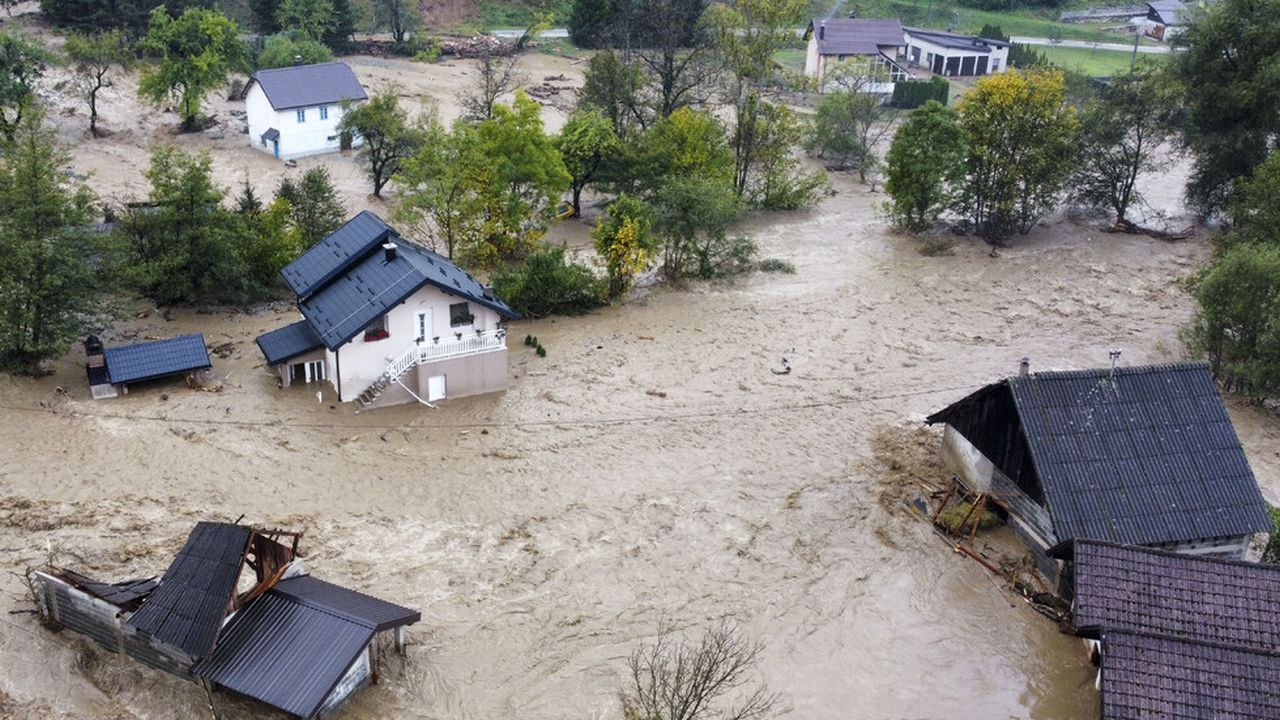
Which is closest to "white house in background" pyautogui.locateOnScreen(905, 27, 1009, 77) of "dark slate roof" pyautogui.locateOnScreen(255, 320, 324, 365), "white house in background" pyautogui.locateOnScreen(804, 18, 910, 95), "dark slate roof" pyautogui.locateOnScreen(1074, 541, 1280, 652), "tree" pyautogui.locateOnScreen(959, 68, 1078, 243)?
"white house in background" pyautogui.locateOnScreen(804, 18, 910, 95)

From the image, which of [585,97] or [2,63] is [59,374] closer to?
[2,63]

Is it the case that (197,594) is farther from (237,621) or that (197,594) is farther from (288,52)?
(288,52)

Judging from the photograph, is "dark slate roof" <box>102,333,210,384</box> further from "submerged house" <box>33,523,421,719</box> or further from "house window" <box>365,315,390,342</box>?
"submerged house" <box>33,523,421,719</box>

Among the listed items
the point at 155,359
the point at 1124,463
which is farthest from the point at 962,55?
the point at 155,359

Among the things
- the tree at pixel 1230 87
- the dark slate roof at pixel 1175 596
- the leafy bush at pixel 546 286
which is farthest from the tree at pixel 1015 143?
the dark slate roof at pixel 1175 596

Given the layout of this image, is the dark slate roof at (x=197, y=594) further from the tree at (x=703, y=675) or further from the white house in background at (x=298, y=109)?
the white house in background at (x=298, y=109)

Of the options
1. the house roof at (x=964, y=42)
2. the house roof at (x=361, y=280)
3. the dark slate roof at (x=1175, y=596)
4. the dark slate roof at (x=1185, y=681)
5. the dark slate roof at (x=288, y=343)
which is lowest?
the dark slate roof at (x=1185, y=681)

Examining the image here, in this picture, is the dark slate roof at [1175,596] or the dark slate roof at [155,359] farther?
the dark slate roof at [155,359]
